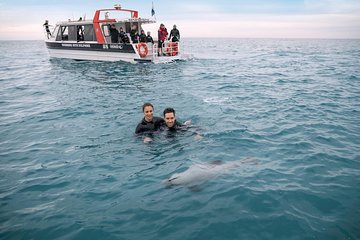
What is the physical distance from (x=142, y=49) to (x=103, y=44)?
3354 mm

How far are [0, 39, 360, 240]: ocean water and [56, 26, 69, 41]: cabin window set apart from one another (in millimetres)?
14321

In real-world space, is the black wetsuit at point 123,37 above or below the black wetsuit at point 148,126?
above

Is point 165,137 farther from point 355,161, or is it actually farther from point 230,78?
point 230,78

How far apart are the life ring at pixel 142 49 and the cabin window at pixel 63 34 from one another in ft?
27.4

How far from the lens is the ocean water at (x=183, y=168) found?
4.05 m

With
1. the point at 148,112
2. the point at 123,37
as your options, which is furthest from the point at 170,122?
the point at 123,37

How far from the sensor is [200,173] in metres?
5.43

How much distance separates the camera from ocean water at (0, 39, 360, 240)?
405 centimetres

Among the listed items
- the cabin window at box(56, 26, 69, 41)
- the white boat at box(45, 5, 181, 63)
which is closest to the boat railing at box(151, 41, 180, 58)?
the white boat at box(45, 5, 181, 63)

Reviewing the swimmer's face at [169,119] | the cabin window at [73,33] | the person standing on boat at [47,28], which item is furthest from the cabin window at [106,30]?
the swimmer's face at [169,119]

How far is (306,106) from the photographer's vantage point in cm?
998

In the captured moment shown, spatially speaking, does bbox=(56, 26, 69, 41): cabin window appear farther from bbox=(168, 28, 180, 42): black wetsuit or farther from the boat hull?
bbox=(168, 28, 180, 42): black wetsuit

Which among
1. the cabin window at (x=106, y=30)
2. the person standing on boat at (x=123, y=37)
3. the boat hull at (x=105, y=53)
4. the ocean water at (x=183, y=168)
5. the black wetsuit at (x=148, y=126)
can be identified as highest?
the cabin window at (x=106, y=30)

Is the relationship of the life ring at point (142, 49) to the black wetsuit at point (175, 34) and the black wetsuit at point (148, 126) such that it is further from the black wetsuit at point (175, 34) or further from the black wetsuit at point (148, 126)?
the black wetsuit at point (148, 126)
